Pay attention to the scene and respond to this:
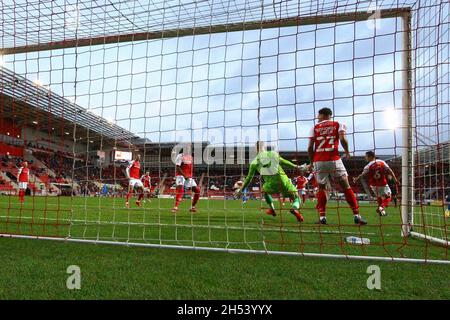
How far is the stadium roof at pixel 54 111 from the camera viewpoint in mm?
6516

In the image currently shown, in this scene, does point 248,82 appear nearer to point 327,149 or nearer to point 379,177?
point 327,149

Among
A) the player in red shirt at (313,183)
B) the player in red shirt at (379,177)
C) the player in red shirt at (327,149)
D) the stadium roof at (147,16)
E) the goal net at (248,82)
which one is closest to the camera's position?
the goal net at (248,82)

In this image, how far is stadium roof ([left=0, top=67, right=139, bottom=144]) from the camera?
21.4ft

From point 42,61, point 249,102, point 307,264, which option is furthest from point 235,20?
point 307,264

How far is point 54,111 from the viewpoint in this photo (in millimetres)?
7898

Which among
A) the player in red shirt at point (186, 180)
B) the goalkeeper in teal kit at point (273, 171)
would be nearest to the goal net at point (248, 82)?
the goalkeeper in teal kit at point (273, 171)

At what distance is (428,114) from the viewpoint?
18.6 feet

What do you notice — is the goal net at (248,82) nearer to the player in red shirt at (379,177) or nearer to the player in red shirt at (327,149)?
the player in red shirt at (327,149)

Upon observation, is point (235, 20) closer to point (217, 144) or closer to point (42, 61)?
point (217, 144)

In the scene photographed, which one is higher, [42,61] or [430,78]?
[42,61]

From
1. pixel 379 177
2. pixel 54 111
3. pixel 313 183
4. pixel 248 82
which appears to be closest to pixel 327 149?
pixel 248 82

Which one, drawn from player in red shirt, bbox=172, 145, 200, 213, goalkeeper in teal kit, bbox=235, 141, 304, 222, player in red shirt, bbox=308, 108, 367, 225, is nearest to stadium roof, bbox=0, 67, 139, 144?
goalkeeper in teal kit, bbox=235, 141, 304, 222
